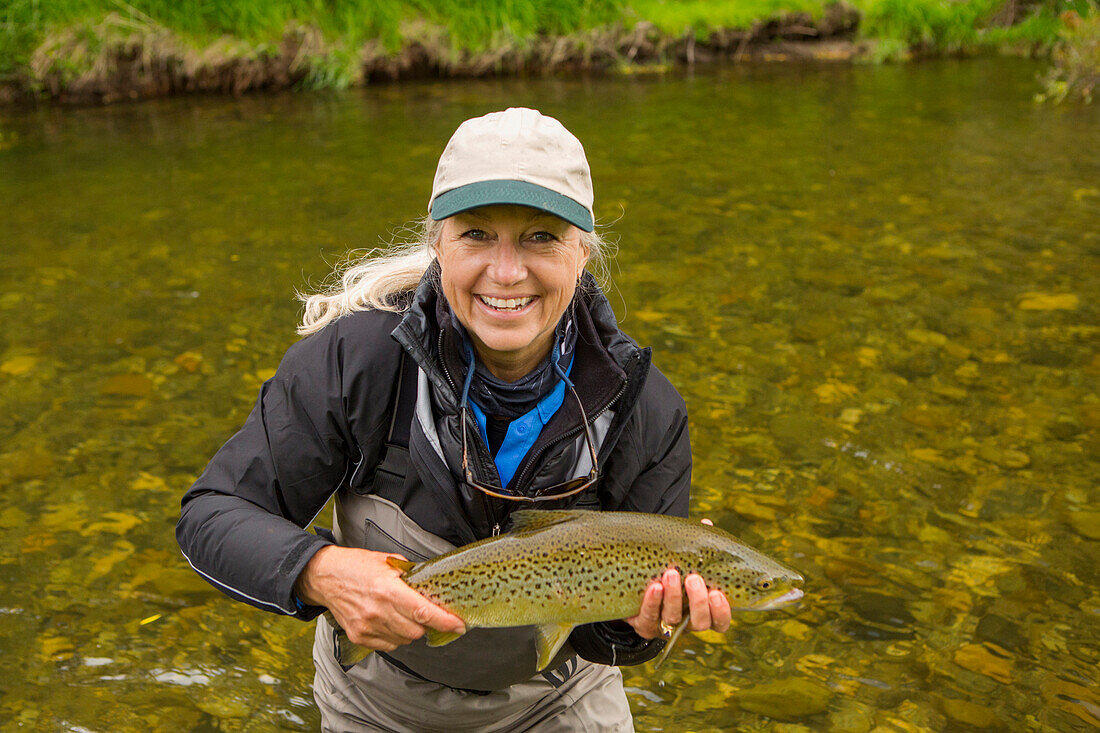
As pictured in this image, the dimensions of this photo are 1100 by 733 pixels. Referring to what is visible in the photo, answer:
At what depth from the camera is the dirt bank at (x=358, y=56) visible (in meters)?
15.1

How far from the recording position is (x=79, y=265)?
8.95 meters

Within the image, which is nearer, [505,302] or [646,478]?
[505,302]

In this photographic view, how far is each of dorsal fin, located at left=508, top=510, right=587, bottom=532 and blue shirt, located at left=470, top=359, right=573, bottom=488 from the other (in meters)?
0.19

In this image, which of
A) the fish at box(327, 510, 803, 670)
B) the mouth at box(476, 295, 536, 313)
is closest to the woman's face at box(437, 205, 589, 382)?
the mouth at box(476, 295, 536, 313)

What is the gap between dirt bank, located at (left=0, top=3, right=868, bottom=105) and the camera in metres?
15.1

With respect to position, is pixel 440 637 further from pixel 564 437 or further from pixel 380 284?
pixel 380 284

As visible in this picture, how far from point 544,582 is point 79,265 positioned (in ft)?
25.2

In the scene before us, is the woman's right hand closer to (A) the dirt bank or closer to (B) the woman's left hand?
(B) the woman's left hand

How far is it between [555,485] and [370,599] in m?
0.59

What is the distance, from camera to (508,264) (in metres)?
2.65

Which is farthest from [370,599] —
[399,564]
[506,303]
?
[506,303]

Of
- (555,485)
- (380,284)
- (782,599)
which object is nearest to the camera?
(782,599)

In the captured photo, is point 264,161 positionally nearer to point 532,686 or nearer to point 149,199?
point 149,199

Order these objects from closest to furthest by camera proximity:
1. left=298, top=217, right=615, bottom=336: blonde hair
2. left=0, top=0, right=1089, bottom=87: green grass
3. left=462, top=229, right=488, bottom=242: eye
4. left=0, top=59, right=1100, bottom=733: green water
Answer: left=462, top=229, right=488, bottom=242: eye < left=298, top=217, right=615, bottom=336: blonde hair < left=0, top=59, right=1100, bottom=733: green water < left=0, top=0, right=1089, bottom=87: green grass
